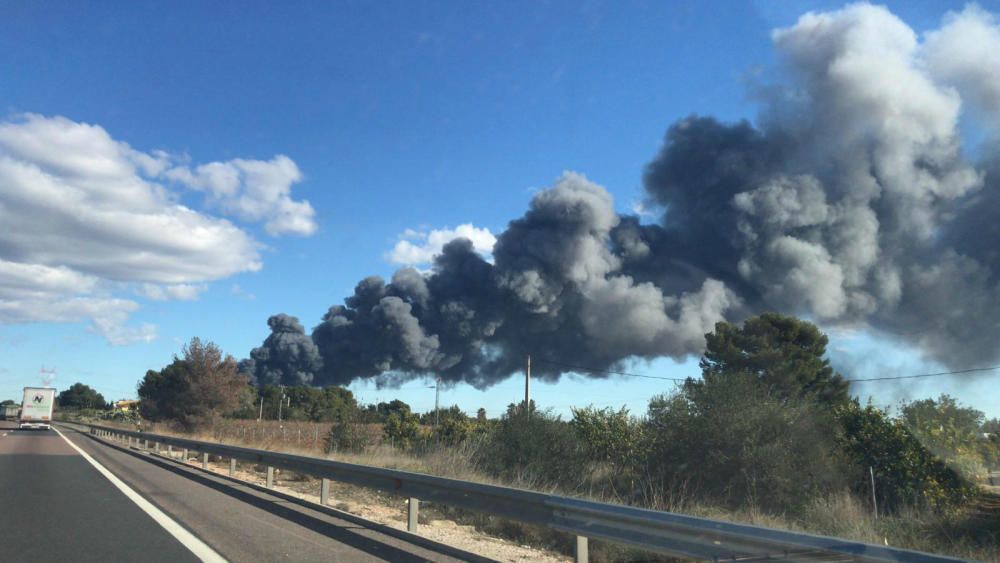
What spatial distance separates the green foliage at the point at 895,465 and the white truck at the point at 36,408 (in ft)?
182

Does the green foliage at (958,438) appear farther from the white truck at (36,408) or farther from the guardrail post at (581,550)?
the white truck at (36,408)

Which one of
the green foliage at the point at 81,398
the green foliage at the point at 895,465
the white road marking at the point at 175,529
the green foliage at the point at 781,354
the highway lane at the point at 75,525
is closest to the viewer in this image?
the white road marking at the point at 175,529

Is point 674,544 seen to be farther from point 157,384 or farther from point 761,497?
point 157,384

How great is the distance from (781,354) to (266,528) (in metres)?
35.4

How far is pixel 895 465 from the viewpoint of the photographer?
16609mm

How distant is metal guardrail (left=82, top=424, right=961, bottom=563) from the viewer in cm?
450

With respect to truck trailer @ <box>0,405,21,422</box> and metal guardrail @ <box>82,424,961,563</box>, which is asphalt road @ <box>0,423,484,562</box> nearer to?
metal guardrail @ <box>82,424,961,563</box>

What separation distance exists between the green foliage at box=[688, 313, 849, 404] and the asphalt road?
31534mm

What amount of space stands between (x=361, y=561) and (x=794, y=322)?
1517 inches

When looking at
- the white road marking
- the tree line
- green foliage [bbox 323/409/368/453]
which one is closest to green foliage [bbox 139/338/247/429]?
green foliage [bbox 323/409/368/453]

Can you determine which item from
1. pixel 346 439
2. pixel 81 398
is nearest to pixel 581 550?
pixel 346 439

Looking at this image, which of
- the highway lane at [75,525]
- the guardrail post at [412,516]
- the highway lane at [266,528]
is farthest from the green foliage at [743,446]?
the highway lane at [75,525]

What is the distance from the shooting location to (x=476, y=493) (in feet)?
25.7

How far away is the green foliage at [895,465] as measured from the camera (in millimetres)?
15102
